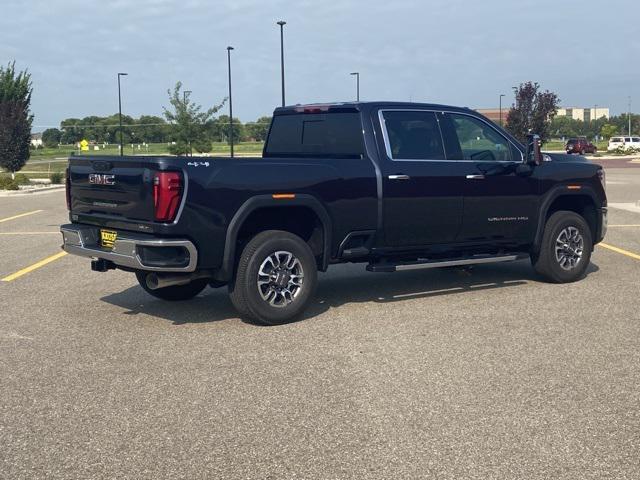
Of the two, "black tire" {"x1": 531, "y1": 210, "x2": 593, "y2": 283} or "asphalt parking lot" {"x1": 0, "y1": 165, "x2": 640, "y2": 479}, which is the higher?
"black tire" {"x1": 531, "y1": 210, "x2": 593, "y2": 283}

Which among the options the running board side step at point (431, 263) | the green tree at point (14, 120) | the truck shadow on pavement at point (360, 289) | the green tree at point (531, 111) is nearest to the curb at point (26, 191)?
the green tree at point (14, 120)

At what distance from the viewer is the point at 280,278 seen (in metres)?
6.93

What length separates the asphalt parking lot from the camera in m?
3.98

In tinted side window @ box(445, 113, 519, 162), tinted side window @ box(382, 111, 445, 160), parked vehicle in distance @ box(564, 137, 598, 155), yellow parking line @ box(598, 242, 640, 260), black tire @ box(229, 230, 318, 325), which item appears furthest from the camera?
parked vehicle in distance @ box(564, 137, 598, 155)

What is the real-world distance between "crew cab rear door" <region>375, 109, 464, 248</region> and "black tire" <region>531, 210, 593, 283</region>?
1.34 m

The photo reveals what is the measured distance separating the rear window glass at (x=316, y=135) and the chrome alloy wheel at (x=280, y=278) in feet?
4.70

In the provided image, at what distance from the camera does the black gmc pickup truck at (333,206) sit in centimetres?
645

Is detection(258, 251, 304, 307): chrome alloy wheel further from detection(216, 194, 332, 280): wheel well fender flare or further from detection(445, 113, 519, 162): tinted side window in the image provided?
detection(445, 113, 519, 162): tinted side window

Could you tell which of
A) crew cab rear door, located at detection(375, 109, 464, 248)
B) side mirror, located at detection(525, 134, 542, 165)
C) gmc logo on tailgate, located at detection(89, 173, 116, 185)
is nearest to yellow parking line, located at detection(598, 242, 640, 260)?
side mirror, located at detection(525, 134, 542, 165)

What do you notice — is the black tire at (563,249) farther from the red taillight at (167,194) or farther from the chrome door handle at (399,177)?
the red taillight at (167,194)

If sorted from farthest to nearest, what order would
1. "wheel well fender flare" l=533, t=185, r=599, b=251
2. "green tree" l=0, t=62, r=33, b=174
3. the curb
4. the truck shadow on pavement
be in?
"green tree" l=0, t=62, r=33, b=174
the curb
"wheel well fender flare" l=533, t=185, r=599, b=251
the truck shadow on pavement

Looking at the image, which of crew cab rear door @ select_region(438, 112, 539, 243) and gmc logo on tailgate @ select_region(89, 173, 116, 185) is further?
crew cab rear door @ select_region(438, 112, 539, 243)

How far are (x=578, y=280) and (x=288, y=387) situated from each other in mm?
5113

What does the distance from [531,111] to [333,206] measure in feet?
192
